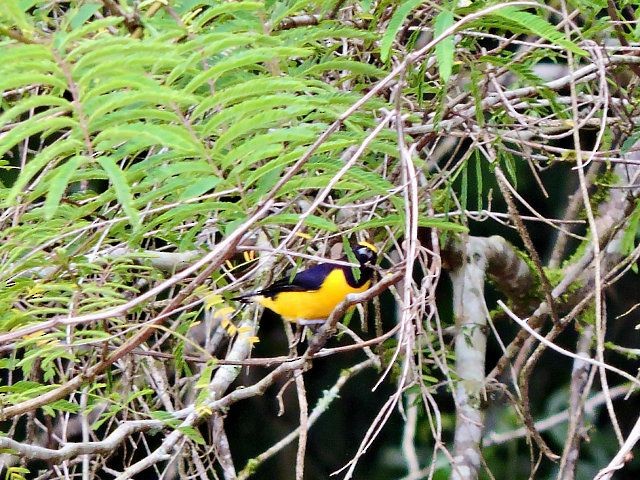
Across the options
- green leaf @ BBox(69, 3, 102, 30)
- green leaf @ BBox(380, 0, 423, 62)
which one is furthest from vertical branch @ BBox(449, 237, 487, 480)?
green leaf @ BBox(69, 3, 102, 30)

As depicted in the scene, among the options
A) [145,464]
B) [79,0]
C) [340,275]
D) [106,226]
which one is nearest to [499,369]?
[340,275]

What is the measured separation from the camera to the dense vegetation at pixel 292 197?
133 centimetres

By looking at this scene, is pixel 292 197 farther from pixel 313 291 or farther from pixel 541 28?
pixel 313 291

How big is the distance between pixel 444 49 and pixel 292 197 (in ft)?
1.81

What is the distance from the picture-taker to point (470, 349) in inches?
115

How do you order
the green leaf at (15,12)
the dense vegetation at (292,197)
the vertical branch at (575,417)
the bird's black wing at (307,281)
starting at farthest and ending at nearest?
the bird's black wing at (307,281)
the vertical branch at (575,417)
the dense vegetation at (292,197)
the green leaf at (15,12)

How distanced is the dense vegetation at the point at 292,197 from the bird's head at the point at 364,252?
76 millimetres

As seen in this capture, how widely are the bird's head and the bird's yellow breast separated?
1.08 ft

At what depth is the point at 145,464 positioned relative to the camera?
2293 millimetres

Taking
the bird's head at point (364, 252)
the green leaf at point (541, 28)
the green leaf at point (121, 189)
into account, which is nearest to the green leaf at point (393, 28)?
the green leaf at point (541, 28)

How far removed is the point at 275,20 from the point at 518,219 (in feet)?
2.43

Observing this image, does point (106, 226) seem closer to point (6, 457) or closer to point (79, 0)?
point (79, 0)

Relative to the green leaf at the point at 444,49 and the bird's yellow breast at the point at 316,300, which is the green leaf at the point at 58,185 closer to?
the green leaf at the point at 444,49

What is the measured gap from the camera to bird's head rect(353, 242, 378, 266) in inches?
105
